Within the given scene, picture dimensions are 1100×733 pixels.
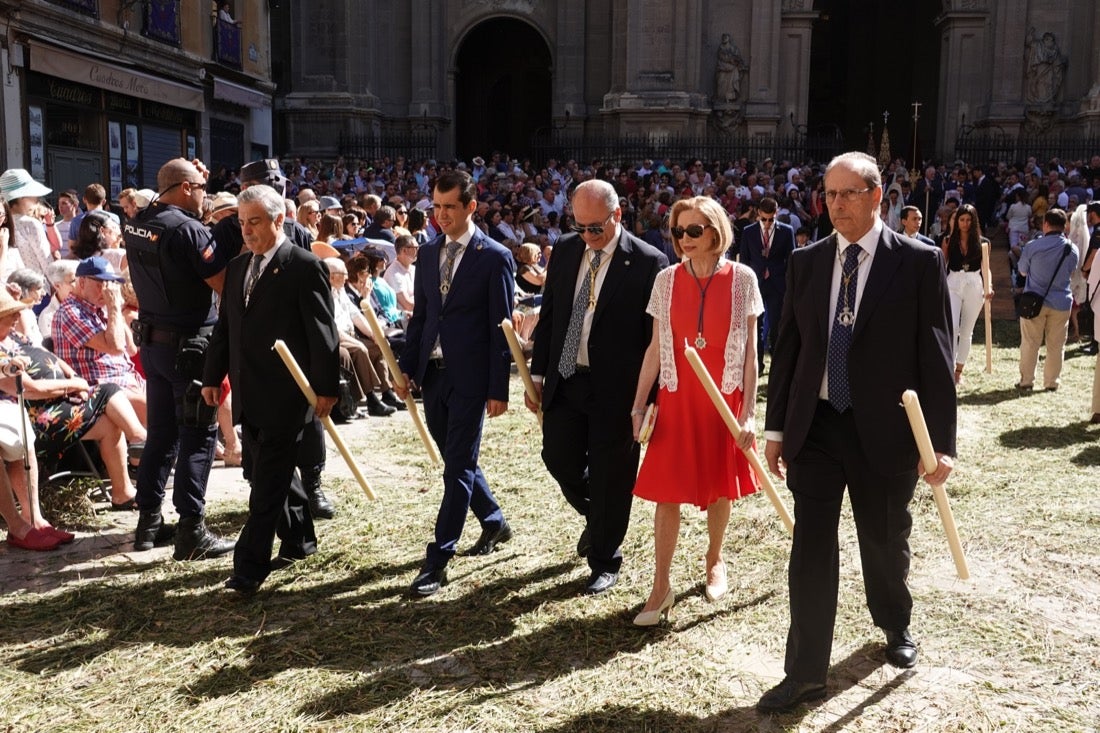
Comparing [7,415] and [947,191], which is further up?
[947,191]

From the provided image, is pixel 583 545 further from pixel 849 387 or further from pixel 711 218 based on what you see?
pixel 849 387

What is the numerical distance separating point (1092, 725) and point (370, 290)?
8153 mm

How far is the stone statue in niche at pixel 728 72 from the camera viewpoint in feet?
104

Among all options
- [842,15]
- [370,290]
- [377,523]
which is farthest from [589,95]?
[377,523]

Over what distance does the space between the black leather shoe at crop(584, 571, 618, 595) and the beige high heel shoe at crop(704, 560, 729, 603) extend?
0.48 meters

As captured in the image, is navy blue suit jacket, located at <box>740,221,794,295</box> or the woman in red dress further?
navy blue suit jacket, located at <box>740,221,794,295</box>

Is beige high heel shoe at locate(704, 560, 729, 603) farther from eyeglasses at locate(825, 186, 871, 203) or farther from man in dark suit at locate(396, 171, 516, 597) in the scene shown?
eyeglasses at locate(825, 186, 871, 203)

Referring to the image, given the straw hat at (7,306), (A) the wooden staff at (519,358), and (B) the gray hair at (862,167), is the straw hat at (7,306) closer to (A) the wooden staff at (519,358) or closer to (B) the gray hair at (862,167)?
(A) the wooden staff at (519,358)

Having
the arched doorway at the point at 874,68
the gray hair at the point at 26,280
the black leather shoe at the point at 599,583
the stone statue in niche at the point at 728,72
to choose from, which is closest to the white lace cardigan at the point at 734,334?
the black leather shoe at the point at 599,583

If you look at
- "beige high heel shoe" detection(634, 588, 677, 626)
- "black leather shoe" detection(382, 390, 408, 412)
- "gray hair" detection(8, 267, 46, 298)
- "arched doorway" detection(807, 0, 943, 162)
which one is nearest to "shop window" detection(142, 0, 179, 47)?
"black leather shoe" detection(382, 390, 408, 412)

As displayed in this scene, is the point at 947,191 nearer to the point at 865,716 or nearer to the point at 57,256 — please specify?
the point at 57,256

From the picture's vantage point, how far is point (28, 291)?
7523 mm

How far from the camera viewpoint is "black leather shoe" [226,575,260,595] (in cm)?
536

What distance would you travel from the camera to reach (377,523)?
262 inches
